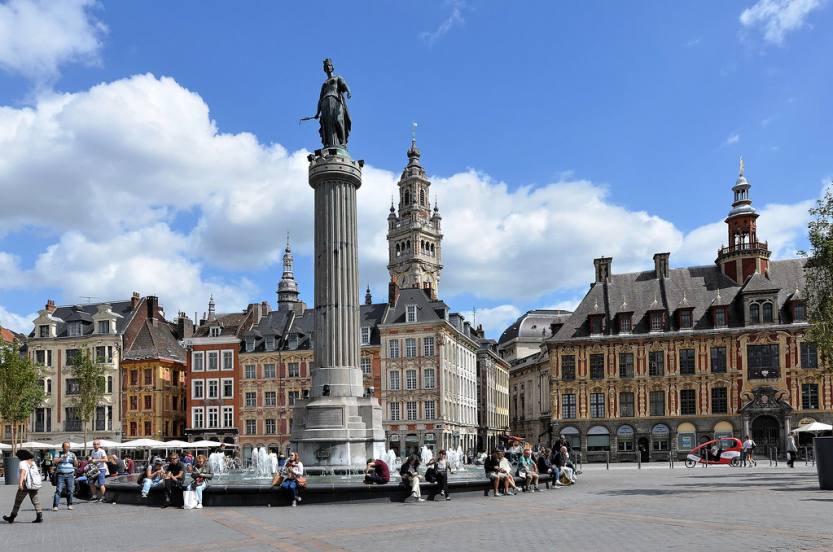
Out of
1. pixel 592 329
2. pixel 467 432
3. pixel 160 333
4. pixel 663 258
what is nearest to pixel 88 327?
pixel 160 333

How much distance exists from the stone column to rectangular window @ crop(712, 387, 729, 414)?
37289mm

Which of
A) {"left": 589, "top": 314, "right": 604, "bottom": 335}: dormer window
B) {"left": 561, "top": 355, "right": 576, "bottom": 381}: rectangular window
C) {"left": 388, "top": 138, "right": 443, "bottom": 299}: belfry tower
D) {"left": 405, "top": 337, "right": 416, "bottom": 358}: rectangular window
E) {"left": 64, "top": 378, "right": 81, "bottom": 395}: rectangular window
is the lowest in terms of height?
{"left": 64, "top": 378, "right": 81, "bottom": 395}: rectangular window

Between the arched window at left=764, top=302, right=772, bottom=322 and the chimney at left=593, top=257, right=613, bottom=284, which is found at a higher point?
the chimney at left=593, top=257, right=613, bottom=284

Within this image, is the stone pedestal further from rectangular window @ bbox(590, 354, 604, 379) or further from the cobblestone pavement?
rectangular window @ bbox(590, 354, 604, 379)

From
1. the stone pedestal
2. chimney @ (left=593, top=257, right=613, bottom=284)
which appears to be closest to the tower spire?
chimney @ (left=593, top=257, right=613, bottom=284)

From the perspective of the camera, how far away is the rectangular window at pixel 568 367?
62.6 m

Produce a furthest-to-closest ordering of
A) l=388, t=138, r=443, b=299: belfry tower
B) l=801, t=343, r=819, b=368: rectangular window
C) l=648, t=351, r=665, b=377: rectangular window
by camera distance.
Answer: l=388, t=138, r=443, b=299: belfry tower < l=648, t=351, r=665, b=377: rectangular window < l=801, t=343, r=819, b=368: rectangular window

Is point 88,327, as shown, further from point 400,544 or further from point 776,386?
point 400,544

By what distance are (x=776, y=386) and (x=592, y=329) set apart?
1251cm

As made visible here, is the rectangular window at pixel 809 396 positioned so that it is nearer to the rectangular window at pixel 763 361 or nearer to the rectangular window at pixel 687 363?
the rectangular window at pixel 763 361

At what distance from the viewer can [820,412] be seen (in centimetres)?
5731

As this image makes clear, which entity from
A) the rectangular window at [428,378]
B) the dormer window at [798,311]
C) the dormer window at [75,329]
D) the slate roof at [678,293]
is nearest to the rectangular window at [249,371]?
the dormer window at [75,329]

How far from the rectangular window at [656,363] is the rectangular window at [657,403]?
4.27ft

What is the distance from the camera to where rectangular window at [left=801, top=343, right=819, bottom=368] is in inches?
2282
